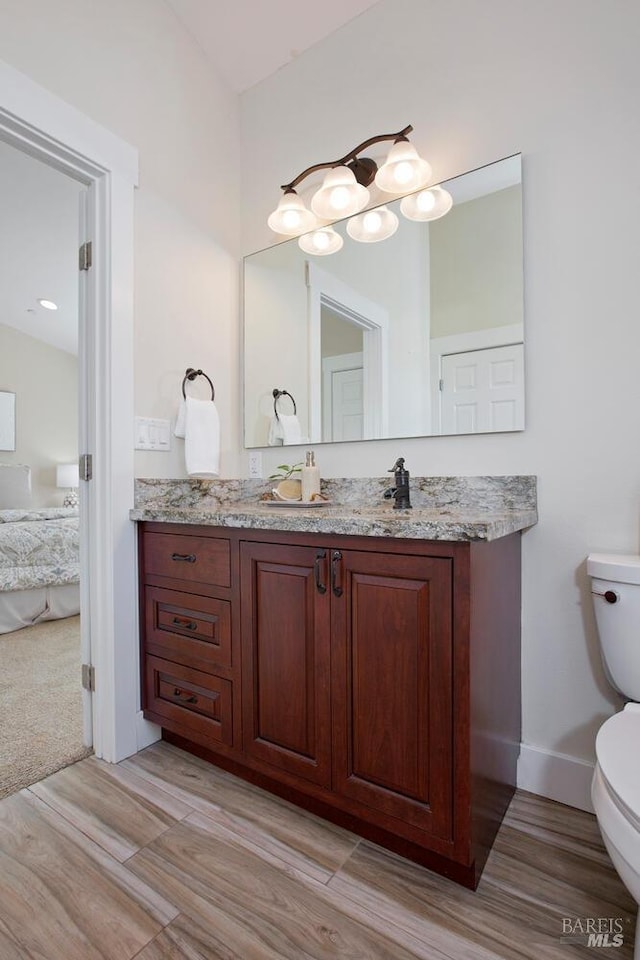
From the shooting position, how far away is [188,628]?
1.62 meters

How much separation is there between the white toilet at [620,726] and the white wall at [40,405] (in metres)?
5.95

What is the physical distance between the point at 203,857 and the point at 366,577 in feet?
2.76

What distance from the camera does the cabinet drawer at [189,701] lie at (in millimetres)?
1522

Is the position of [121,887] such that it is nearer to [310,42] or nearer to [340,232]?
[340,232]

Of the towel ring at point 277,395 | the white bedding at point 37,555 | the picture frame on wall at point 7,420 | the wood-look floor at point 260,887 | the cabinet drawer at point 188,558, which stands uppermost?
the picture frame on wall at point 7,420

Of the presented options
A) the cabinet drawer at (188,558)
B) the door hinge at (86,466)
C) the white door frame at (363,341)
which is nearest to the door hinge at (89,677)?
the cabinet drawer at (188,558)

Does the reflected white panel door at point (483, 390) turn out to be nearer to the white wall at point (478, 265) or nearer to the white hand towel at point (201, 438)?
the white wall at point (478, 265)

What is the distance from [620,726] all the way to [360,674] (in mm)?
566

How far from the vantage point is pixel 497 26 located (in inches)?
61.8

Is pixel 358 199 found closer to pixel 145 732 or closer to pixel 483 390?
pixel 483 390

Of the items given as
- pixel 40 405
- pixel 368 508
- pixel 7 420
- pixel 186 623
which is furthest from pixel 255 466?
pixel 40 405

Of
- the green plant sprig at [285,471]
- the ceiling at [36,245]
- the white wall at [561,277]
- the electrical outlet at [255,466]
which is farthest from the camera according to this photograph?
the ceiling at [36,245]

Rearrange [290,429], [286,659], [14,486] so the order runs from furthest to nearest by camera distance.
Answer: [14,486], [290,429], [286,659]

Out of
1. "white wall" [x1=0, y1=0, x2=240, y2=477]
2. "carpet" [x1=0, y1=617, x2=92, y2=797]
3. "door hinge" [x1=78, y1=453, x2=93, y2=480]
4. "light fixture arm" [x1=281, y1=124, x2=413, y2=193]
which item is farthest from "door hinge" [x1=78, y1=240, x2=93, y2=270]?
"carpet" [x1=0, y1=617, x2=92, y2=797]
